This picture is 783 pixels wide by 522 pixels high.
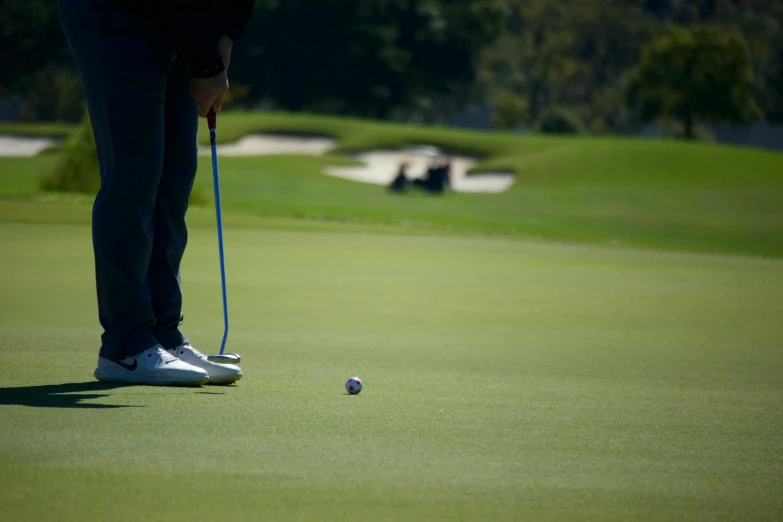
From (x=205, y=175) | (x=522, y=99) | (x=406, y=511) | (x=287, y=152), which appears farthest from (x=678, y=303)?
(x=522, y=99)

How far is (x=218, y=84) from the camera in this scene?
4176mm

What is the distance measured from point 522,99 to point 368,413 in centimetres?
7423

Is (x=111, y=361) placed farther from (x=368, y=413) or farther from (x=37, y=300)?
(x=37, y=300)

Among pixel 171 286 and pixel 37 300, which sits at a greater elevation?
pixel 171 286

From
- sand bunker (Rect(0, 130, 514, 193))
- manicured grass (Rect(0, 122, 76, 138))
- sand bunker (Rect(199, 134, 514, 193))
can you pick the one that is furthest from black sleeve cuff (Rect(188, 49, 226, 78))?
manicured grass (Rect(0, 122, 76, 138))

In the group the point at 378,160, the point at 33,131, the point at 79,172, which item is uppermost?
the point at 79,172

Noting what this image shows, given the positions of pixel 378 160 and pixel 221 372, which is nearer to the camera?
pixel 221 372

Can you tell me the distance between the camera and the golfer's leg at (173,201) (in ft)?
14.2

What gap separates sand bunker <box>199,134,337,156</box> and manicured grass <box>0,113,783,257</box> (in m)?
0.46

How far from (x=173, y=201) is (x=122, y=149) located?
1.05 ft

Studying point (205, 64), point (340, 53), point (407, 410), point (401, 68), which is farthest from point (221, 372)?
point (401, 68)

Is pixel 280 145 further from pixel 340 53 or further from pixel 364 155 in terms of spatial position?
pixel 340 53

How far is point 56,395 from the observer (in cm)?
367

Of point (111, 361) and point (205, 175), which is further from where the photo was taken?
point (205, 175)
